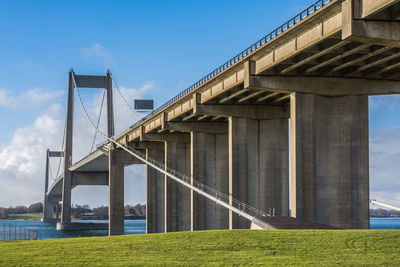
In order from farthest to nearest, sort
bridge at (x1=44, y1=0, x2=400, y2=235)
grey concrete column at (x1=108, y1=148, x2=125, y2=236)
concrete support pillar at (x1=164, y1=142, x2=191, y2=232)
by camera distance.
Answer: grey concrete column at (x1=108, y1=148, x2=125, y2=236), concrete support pillar at (x1=164, y1=142, x2=191, y2=232), bridge at (x1=44, y1=0, x2=400, y2=235)

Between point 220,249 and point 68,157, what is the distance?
113 m

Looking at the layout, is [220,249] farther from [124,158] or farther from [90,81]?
[90,81]

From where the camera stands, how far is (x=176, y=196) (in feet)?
257

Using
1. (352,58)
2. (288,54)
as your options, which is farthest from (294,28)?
(352,58)

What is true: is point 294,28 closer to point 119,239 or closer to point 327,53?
point 327,53

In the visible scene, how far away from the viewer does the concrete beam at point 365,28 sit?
103 feet

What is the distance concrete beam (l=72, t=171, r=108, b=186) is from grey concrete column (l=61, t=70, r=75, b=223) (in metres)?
1.56

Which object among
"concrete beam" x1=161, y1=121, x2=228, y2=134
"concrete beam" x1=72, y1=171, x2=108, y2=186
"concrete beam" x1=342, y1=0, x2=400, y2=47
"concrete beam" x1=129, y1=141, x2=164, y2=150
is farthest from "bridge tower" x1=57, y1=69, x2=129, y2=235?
"concrete beam" x1=342, y1=0, x2=400, y2=47

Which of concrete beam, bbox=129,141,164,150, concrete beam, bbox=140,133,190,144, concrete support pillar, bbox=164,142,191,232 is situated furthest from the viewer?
concrete beam, bbox=129,141,164,150

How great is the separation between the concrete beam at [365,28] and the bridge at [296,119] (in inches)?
1.9

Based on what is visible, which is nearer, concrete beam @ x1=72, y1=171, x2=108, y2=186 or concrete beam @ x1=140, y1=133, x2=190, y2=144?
concrete beam @ x1=140, y1=133, x2=190, y2=144

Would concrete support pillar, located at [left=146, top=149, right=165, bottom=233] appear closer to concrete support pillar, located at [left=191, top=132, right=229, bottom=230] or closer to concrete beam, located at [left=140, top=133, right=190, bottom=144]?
concrete beam, located at [left=140, top=133, right=190, bottom=144]

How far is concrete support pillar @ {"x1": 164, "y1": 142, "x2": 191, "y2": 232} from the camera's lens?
255ft

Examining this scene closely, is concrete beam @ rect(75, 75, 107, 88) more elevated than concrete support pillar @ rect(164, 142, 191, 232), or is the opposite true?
concrete beam @ rect(75, 75, 107, 88)
